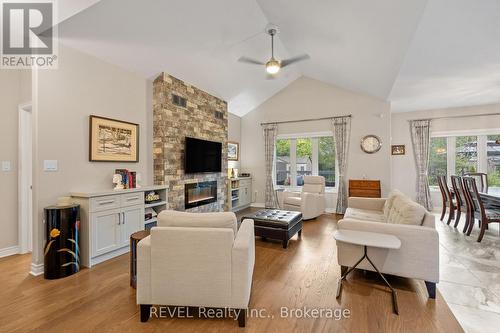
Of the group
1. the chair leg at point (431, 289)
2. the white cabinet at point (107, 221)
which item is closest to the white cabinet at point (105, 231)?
the white cabinet at point (107, 221)

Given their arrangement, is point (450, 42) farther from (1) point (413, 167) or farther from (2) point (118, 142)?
(2) point (118, 142)

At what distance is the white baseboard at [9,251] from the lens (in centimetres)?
307

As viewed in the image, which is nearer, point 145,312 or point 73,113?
point 145,312

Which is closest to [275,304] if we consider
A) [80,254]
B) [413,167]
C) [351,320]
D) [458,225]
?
[351,320]

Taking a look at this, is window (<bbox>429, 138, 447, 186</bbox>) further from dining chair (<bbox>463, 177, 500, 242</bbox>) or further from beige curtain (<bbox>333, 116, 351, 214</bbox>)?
dining chair (<bbox>463, 177, 500, 242</bbox>)

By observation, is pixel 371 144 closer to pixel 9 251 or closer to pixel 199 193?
pixel 199 193

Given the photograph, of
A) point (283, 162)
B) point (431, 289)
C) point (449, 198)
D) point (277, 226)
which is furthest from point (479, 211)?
point (283, 162)

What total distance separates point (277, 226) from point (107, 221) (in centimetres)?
237

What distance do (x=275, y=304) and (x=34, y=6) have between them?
13.0 ft

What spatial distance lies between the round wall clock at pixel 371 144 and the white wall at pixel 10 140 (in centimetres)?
647

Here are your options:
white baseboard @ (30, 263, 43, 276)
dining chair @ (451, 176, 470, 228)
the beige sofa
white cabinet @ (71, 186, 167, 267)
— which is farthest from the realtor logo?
dining chair @ (451, 176, 470, 228)

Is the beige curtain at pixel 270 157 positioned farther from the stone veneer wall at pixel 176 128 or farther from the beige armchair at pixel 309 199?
the stone veneer wall at pixel 176 128

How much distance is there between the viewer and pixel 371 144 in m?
5.70

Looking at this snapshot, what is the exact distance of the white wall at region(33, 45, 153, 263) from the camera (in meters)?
2.74
